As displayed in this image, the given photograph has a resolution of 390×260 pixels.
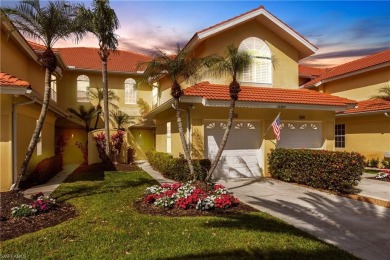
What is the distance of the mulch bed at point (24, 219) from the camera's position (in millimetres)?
5691

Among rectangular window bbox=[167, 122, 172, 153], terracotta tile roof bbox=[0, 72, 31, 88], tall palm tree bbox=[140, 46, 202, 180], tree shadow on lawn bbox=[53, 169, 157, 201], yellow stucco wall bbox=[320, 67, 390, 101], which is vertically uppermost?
yellow stucco wall bbox=[320, 67, 390, 101]

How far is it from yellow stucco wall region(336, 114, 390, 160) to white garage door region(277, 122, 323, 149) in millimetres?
5209

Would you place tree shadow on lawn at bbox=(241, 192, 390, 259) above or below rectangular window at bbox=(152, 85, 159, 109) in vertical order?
below

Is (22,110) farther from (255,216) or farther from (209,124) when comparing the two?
(255,216)

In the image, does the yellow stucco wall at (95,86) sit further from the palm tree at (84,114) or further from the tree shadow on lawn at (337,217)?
the tree shadow on lawn at (337,217)

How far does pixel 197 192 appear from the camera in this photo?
764 cm

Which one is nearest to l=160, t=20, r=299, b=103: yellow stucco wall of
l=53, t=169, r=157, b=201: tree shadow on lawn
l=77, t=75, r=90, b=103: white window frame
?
l=53, t=169, r=157, b=201: tree shadow on lawn

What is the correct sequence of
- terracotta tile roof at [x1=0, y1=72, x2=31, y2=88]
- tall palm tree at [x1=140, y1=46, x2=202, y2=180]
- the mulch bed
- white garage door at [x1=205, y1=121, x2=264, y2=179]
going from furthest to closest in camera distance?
white garage door at [x1=205, y1=121, x2=264, y2=179], tall palm tree at [x1=140, y1=46, x2=202, y2=180], terracotta tile roof at [x1=0, y1=72, x2=31, y2=88], the mulch bed

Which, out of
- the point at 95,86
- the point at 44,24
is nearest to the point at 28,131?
the point at 44,24

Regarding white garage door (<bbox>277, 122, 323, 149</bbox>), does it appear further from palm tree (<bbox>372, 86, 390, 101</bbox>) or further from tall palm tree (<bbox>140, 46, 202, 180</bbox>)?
palm tree (<bbox>372, 86, 390, 101</bbox>)

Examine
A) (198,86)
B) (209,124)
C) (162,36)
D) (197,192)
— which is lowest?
(197,192)

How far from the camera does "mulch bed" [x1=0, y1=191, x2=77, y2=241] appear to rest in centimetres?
569

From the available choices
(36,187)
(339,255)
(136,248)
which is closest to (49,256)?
(136,248)

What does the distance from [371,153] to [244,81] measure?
975 centimetres
